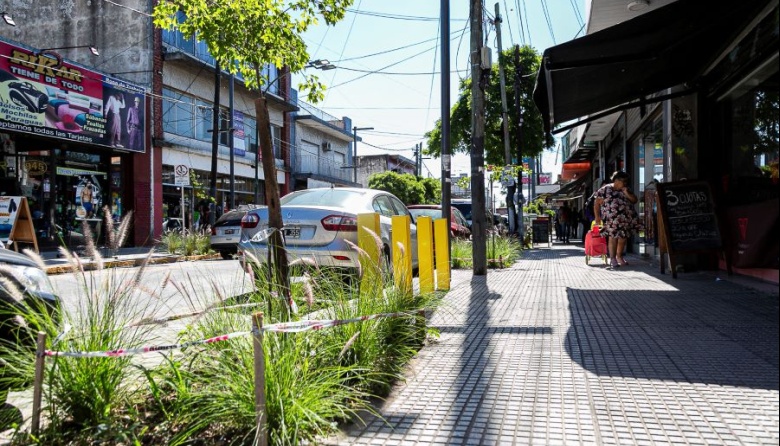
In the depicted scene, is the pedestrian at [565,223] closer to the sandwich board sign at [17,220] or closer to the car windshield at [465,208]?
the car windshield at [465,208]

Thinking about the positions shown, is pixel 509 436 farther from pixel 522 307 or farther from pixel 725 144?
pixel 725 144

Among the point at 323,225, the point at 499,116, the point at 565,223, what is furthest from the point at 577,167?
the point at 323,225

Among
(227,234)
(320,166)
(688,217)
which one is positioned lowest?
(227,234)

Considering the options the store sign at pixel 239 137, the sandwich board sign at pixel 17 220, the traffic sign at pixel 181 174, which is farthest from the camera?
the store sign at pixel 239 137

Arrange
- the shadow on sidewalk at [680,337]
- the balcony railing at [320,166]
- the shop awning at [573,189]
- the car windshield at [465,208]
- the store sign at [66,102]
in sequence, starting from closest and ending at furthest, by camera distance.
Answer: the shadow on sidewalk at [680,337], the store sign at [66,102], the car windshield at [465,208], the shop awning at [573,189], the balcony railing at [320,166]

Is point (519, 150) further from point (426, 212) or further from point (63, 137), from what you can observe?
point (63, 137)

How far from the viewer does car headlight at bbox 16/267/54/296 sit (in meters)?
2.98

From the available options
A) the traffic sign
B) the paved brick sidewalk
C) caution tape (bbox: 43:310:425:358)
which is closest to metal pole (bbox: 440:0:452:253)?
the paved brick sidewalk

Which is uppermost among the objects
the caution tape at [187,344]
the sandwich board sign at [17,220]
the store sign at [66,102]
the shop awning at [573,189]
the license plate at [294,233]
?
the store sign at [66,102]

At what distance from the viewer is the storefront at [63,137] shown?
15219 mm

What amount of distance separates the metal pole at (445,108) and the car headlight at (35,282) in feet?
23.4

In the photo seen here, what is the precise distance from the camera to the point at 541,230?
70.9 ft

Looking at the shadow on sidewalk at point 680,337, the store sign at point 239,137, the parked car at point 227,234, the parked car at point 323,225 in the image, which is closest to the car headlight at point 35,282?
the parked car at point 323,225

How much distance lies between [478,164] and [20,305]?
7335mm
